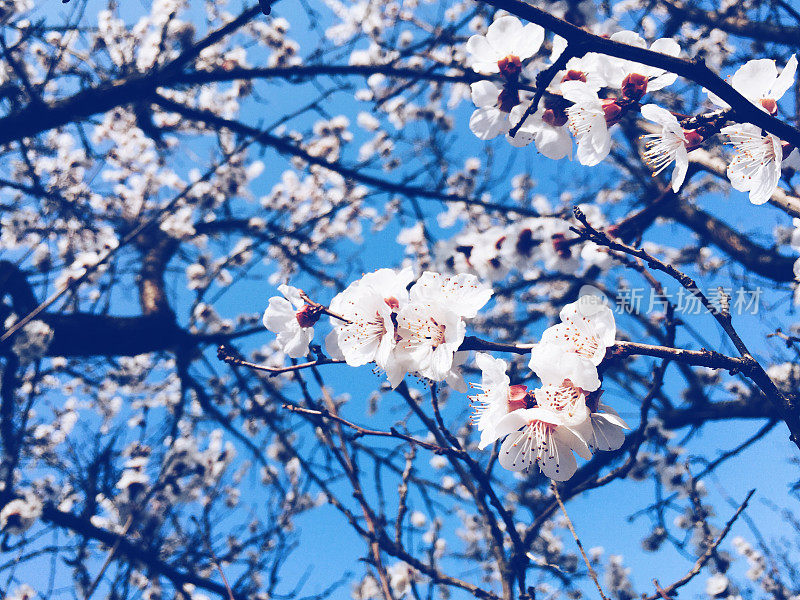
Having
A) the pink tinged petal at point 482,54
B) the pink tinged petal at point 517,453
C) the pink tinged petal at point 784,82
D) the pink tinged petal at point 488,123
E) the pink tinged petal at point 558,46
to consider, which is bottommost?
the pink tinged petal at point 517,453

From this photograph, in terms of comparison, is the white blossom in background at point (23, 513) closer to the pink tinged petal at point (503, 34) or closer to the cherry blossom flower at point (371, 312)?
the cherry blossom flower at point (371, 312)

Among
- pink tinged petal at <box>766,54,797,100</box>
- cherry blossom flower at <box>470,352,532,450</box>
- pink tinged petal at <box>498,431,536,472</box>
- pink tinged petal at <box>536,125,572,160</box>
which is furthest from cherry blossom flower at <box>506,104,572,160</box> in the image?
pink tinged petal at <box>498,431,536,472</box>

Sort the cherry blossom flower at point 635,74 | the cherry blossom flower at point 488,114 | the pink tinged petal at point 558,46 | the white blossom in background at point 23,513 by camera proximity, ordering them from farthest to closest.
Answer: the white blossom in background at point 23,513, the cherry blossom flower at point 488,114, the pink tinged petal at point 558,46, the cherry blossom flower at point 635,74

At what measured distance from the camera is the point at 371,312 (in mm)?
1115

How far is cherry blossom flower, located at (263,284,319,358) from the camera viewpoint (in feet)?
4.13

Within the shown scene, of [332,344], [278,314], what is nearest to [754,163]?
[332,344]

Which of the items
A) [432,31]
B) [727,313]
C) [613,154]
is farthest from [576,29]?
[432,31]

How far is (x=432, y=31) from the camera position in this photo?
385 cm

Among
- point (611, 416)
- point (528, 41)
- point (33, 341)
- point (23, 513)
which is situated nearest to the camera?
point (611, 416)

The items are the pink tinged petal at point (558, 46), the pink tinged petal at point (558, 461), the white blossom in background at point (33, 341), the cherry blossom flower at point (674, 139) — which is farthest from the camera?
the white blossom in background at point (33, 341)

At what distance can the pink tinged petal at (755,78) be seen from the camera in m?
1.17

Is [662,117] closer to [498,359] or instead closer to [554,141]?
[554,141]

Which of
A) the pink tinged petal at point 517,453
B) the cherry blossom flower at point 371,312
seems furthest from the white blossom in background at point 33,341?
the pink tinged petal at point 517,453

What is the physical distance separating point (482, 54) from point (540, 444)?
111cm
